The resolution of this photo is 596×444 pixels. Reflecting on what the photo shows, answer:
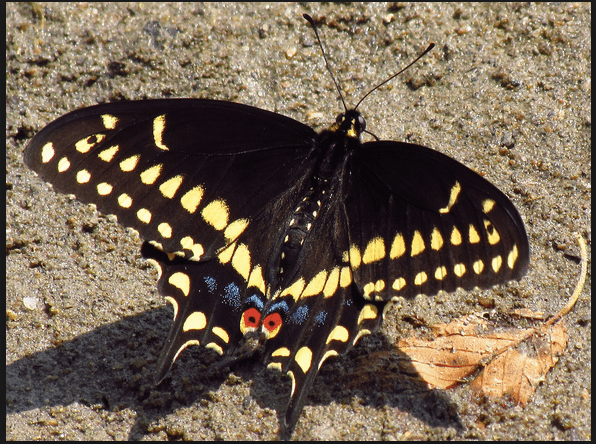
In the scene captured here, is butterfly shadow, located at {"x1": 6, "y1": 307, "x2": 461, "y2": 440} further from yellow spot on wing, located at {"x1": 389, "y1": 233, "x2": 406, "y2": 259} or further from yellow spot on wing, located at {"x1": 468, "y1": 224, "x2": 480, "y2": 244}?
yellow spot on wing, located at {"x1": 468, "y1": 224, "x2": 480, "y2": 244}

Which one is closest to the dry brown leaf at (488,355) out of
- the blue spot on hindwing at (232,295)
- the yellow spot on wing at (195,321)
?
the blue spot on hindwing at (232,295)

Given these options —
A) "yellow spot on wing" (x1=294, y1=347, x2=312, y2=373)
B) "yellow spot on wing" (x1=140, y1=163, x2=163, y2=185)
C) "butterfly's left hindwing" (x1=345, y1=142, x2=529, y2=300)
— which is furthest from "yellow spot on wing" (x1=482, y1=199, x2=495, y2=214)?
"yellow spot on wing" (x1=140, y1=163, x2=163, y2=185)

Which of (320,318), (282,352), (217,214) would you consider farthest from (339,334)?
(217,214)

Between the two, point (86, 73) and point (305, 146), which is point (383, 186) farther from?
point (86, 73)

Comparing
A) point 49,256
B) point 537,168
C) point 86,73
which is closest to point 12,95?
point 86,73

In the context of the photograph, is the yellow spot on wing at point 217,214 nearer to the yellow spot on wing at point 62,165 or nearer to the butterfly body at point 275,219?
the butterfly body at point 275,219

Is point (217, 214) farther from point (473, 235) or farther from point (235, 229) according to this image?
point (473, 235)
